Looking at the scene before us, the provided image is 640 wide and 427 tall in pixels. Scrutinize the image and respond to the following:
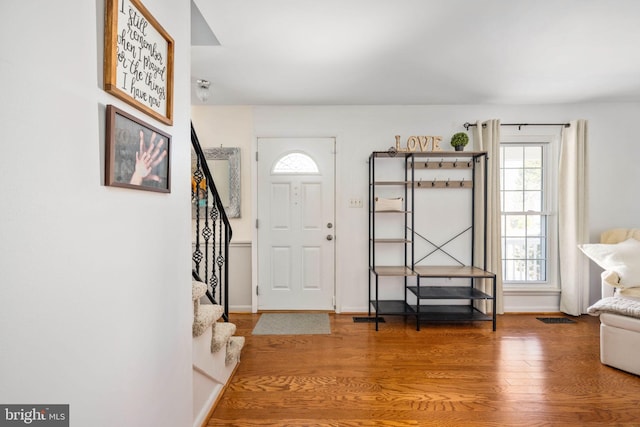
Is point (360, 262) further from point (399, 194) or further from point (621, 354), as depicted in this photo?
point (621, 354)

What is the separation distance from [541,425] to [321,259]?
2504mm

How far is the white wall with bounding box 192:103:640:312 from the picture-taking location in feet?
12.7

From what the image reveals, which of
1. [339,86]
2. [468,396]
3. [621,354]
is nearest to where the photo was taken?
[468,396]

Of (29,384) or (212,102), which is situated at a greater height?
(212,102)

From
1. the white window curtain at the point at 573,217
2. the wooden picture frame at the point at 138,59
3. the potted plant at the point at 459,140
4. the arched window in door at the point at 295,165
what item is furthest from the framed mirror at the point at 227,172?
the white window curtain at the point at 573,217

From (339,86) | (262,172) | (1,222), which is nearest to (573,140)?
(339,86)

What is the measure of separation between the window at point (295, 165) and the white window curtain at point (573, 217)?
288 cm

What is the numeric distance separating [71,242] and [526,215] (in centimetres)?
442

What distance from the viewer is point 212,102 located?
384 centimetres

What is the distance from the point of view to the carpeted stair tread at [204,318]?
1.85 m

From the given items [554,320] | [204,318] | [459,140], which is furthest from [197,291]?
[554,320]

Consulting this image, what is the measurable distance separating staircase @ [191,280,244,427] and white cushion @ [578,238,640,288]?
3.39 m

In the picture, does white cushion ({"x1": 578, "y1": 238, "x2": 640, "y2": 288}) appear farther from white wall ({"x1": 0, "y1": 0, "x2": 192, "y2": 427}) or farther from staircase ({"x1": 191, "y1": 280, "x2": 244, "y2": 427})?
white wall ({"x1": 0, "y1": 0, "x2": 192, "y2": 427})

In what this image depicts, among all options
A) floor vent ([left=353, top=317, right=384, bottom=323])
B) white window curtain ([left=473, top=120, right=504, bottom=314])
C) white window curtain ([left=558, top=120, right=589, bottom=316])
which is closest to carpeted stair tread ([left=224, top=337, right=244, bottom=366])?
floor vent ([left=353, top=317, right=384, bottom=323])
